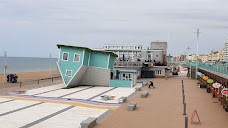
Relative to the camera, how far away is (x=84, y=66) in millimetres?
37844

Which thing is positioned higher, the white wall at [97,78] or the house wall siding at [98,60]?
the house wall siding at [98,60]

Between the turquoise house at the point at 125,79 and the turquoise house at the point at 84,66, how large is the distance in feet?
3.48

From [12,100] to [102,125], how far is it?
1329 centimetres

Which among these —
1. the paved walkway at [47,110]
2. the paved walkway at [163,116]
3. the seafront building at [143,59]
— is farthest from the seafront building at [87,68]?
the paved walkway at [163,116]

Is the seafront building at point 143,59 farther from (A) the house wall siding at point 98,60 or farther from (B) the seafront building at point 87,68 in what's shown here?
(A) the house wall siding at point 98,60

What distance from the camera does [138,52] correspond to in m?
73.2

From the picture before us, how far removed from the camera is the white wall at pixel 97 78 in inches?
1598

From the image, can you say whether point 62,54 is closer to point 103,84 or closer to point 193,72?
point 103,84

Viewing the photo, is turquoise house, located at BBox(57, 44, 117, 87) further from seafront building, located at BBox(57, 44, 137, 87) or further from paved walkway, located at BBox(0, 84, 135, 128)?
paved walkway, located at BBox(0, 84, 135, 128)

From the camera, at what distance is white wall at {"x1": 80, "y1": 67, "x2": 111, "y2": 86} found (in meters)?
40.6

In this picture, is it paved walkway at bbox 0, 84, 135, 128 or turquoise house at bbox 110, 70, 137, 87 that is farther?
turquoise house at bbox 110, 70, 137, 87

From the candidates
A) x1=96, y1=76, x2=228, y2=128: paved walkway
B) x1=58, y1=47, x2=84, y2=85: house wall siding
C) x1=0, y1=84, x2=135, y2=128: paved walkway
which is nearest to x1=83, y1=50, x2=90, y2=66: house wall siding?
x1=58, y1=47, x2=84, y2=85: house wall siding

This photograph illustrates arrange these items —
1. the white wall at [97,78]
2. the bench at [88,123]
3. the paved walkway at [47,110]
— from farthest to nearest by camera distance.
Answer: the white wall at [97,78], the paved walkway at [47,110], the bench at [88,123]

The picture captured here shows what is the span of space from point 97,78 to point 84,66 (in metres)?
4.26
